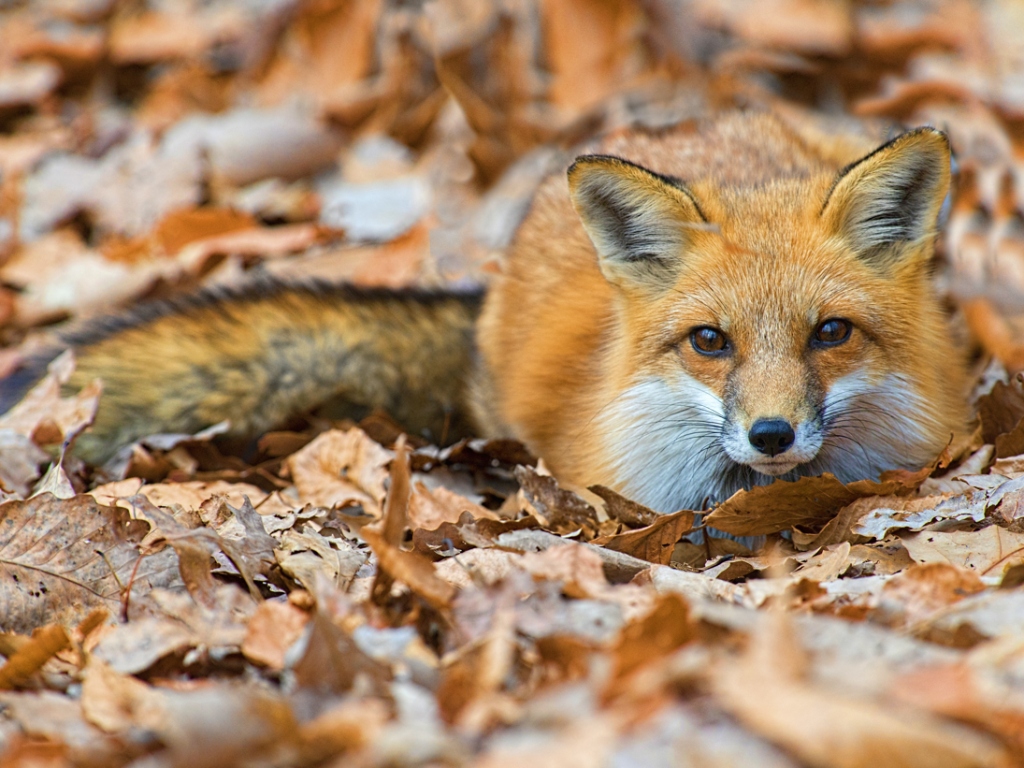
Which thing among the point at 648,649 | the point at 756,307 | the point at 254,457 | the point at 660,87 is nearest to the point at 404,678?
the point at 648,649

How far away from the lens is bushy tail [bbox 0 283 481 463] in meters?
4.20

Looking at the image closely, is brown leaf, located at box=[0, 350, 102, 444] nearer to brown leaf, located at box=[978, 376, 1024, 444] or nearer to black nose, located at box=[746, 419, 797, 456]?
black nose, located at box=[746, 419, 797, 456]

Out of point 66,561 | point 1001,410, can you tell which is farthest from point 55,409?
point 1001,410

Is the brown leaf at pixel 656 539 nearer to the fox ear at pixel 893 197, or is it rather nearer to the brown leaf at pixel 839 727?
the fox ear at pixel 893 197

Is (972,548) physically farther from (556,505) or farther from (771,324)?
(556,505)

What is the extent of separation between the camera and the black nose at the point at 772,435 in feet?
10.3

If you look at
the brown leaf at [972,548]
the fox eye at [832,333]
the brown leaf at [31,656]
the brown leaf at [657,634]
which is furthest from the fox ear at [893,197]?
the brown leaf at [31,656]

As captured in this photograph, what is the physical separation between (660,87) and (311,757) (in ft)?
23.2

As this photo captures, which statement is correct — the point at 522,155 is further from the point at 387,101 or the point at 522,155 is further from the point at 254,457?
the point at 254,457

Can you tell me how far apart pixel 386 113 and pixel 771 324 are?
6023mm

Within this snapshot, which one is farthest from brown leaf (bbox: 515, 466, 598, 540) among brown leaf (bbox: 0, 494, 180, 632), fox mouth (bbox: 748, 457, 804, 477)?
brown leaf (bbox: 0, 494, 180, 632)

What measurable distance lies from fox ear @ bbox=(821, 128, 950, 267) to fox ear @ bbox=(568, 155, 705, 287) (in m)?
0.56

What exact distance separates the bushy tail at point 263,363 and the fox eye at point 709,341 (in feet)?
5.50

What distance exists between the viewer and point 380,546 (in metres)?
2.48
